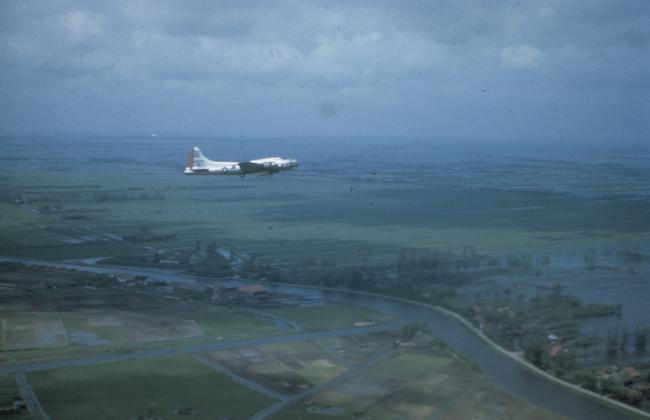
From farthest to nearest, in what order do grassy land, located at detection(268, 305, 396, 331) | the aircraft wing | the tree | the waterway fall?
grassy land, located at detection(268, 305, 396, 331), the aircraft wing, the tree, the waterway

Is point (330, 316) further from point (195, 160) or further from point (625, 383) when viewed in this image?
point (625, 383)

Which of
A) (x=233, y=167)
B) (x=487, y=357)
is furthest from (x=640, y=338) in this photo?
(x=233, y=167)

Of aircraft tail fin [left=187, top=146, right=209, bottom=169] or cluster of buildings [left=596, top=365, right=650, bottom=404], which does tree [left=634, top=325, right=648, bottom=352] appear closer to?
cluster of buildings [left=596, top=365, right=650, bottom=404]

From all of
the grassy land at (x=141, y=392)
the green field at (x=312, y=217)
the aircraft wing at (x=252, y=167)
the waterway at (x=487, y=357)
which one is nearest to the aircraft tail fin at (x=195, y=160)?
the aircraft wing at (x=252, y=167)

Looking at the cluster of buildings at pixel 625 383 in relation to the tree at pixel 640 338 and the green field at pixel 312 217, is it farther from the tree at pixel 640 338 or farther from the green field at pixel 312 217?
the green field at pixel 312 217

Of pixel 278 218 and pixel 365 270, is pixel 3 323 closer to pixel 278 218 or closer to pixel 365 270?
pixel 365 270

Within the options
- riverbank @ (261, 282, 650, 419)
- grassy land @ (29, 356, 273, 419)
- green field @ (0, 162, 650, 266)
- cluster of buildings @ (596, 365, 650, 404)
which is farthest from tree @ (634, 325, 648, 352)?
→ green field @ (0, 162, 650, 266)
